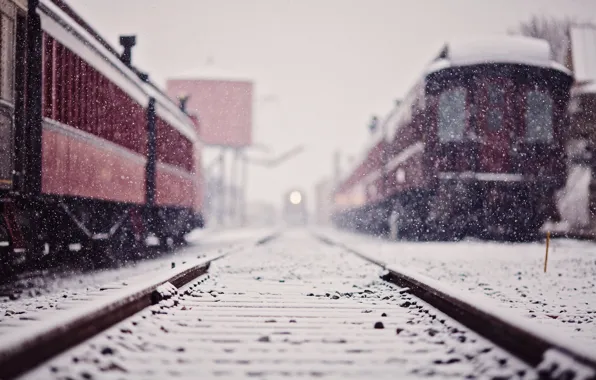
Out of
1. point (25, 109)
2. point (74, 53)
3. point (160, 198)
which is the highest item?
point (74, 53)

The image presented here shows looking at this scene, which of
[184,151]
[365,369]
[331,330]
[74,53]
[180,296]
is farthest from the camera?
[184,151]

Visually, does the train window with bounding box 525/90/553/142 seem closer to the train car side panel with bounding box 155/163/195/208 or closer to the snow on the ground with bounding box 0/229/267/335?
the train car side panel with bounding box 155/163/195/208

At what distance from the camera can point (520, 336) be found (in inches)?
89.2

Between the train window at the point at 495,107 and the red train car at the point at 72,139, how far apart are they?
26.3 ft

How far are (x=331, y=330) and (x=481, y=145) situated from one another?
1069cm

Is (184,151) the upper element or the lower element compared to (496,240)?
upper

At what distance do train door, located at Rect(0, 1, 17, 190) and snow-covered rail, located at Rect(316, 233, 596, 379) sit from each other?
4.71 meters

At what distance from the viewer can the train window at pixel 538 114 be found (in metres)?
12.5

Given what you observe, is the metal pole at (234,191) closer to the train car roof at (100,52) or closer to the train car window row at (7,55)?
the train car roof at (100,52)

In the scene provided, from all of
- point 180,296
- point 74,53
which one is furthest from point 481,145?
point 180,296

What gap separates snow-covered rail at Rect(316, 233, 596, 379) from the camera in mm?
1860

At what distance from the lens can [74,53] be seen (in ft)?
23.2

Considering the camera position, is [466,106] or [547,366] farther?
[466,106]

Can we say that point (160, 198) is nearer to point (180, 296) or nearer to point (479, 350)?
point (180, 296)
